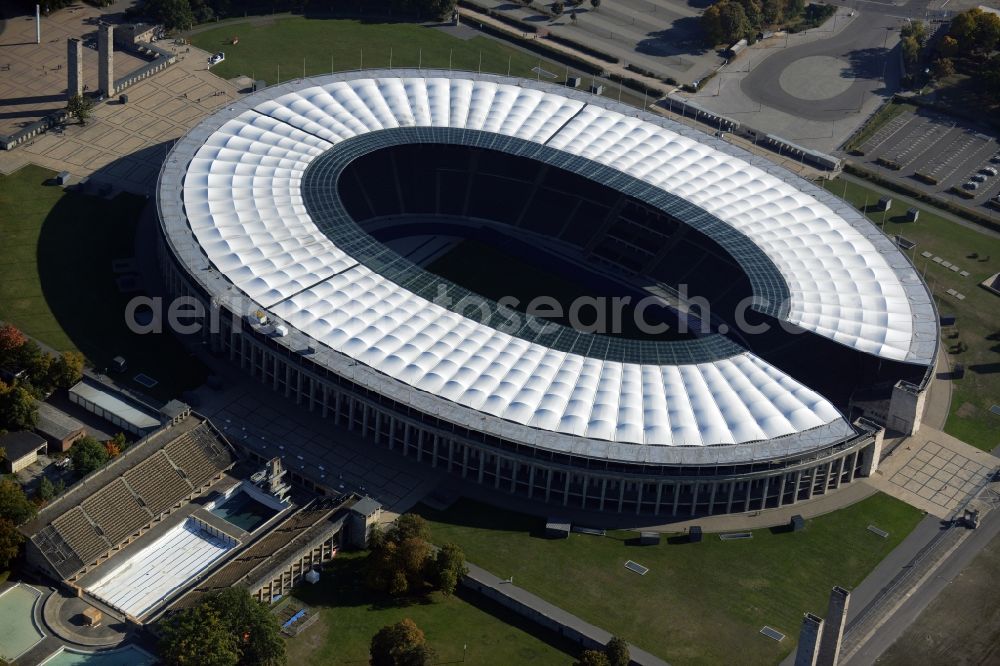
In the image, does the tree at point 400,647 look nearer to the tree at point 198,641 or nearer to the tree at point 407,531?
the tree at point 407,531

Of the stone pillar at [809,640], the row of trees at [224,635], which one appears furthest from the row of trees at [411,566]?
the stone pillar at [809,640]

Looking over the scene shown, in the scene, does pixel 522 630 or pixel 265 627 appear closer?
pixel 265 627

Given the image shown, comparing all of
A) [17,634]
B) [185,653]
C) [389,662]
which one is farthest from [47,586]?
[389,662]

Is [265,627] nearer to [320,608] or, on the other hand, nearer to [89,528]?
[320,608]

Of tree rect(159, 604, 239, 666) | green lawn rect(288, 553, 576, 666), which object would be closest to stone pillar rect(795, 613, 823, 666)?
green lawn rect(288, 553, 576, 666)

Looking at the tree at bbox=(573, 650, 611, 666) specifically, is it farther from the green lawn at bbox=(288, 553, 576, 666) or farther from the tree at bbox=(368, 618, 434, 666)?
the tree at bbox=(368, 618, 434, 666)

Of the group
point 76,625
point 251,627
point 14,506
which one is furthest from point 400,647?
point 14,506
